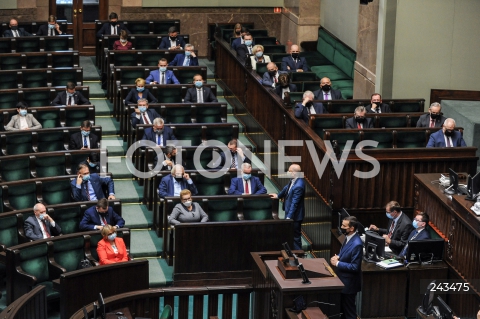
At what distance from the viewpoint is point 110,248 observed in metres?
8.30

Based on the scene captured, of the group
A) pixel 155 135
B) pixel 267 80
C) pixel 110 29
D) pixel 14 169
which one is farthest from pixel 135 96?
pixel 110 29

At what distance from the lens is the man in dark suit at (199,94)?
11.7m

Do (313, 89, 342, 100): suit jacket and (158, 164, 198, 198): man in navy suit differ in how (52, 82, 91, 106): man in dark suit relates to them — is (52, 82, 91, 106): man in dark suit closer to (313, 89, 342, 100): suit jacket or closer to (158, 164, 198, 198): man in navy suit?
(158, 164, 198, 198): man in navy suit

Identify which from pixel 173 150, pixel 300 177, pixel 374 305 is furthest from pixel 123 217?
pixel 374 305

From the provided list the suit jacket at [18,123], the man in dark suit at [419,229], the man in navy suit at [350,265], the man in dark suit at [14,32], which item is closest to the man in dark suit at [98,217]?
the suit jacket at [18,123]

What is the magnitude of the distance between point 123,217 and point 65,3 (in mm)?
6616

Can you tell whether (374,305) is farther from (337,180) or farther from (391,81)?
(391,81)

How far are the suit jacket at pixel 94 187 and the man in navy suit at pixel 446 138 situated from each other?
3506 mm

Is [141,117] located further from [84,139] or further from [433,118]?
[433,118]

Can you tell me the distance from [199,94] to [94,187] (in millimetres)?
2721

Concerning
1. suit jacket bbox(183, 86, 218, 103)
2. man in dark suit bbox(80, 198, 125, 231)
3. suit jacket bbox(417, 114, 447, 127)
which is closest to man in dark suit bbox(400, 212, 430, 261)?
suit jacket bbox(417, 114, 447, 127)

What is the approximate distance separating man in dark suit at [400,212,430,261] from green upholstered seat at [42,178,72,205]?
11.6 feet

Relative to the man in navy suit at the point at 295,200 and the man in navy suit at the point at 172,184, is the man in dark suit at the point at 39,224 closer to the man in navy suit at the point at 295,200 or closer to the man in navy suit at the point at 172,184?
the man in navy suit at the point at 172,184

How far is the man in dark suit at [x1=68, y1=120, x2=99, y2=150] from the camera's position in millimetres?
10359
